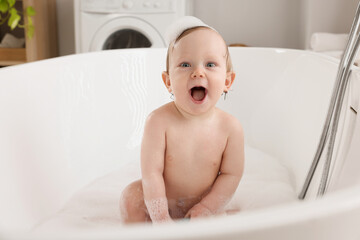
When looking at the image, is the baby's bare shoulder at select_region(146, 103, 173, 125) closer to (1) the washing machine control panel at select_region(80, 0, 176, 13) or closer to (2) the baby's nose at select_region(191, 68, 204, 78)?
(2) the baby's nose at select_region(191, 68, 204, 78)

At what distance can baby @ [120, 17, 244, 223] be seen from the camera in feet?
3.78

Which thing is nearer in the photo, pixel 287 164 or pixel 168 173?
pixel 168 173

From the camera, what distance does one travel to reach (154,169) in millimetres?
1175

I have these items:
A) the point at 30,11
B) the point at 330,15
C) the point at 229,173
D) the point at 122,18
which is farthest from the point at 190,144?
the point at 330,15

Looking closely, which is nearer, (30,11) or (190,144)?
(190,144)

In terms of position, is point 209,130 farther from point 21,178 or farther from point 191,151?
point 21,178

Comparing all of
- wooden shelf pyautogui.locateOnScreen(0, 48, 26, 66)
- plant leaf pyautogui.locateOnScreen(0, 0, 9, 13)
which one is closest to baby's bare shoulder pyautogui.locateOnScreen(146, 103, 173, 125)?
plant leaf pyautogui.locateOnScreen(0, 0, 9, 13)

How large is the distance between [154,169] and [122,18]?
214cm

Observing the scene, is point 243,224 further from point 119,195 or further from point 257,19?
point 257,19

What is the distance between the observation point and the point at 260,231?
52 centimetres

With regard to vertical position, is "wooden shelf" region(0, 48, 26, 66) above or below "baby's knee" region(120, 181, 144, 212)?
below

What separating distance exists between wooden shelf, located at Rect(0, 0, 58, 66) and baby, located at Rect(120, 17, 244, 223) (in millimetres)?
2258

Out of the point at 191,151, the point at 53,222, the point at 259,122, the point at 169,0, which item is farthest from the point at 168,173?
the point at 169,0

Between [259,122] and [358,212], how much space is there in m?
1.36
